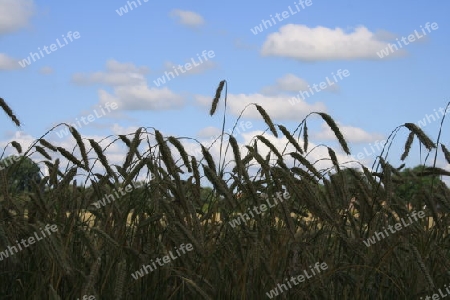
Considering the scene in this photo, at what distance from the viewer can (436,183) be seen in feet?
19.2

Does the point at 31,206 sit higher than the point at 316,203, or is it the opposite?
the point at 31,206

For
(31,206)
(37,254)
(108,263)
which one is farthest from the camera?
(31,206)

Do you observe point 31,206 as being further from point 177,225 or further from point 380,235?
point 380,235

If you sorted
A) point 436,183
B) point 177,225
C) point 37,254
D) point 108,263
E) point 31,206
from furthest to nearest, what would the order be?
point 436,183, point 31,206, point 37,254, point 108,263, point 177,225

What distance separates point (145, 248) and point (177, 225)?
2.47 feet

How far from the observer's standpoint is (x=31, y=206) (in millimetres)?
5051

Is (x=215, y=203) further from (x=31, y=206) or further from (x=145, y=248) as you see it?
(x=31, y=206)

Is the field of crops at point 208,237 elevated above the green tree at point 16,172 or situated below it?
below

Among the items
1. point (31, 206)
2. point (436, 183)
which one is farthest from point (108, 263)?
point (436, 183)

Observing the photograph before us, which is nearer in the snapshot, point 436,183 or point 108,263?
point 108,263

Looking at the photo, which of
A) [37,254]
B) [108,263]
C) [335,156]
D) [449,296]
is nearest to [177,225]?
[108,263]

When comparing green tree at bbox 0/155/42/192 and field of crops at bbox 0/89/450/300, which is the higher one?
green tree at bbox 0/155/42/192

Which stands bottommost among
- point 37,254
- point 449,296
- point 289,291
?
point 449,296

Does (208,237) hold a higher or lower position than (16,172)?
lower
